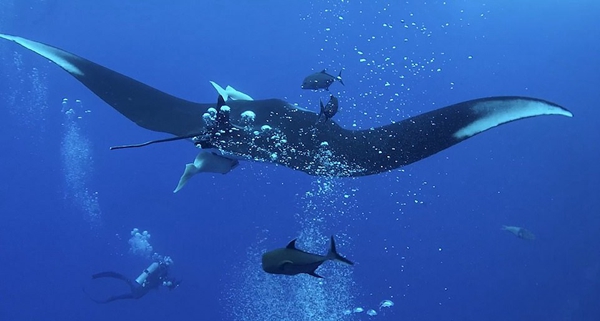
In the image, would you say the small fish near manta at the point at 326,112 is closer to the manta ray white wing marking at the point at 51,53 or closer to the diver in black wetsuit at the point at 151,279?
the manta ray white wing marking at the point at 51,53

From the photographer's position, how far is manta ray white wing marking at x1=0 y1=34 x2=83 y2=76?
10.6 ft

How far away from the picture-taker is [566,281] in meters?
15.6

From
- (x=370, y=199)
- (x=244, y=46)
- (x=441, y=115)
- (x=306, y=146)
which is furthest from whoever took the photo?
(x=244, y=46)

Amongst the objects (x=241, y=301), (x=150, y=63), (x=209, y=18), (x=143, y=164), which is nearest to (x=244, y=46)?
(x=209, y=18)

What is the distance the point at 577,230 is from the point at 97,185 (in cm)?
1695

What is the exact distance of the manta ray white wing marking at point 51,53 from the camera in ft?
10.6

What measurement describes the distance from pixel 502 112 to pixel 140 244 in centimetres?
1552

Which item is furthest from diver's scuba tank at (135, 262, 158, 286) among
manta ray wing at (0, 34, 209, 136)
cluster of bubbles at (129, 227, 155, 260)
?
manta ray wing at (0, 34, 209, 136)

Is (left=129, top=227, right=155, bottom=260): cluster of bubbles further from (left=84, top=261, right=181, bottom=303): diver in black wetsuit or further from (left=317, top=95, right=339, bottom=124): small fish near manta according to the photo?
(left=317, top=95, right=339, bottom=124): small fish near manta

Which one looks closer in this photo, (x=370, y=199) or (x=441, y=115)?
(x=441, y=115)

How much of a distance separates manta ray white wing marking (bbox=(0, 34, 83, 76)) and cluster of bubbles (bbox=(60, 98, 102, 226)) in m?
13.5

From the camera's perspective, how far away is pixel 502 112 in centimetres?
262

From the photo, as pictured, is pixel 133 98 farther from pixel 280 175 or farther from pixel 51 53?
pixel 280 175

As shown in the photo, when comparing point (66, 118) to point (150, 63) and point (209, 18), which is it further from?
point (209, 18)
